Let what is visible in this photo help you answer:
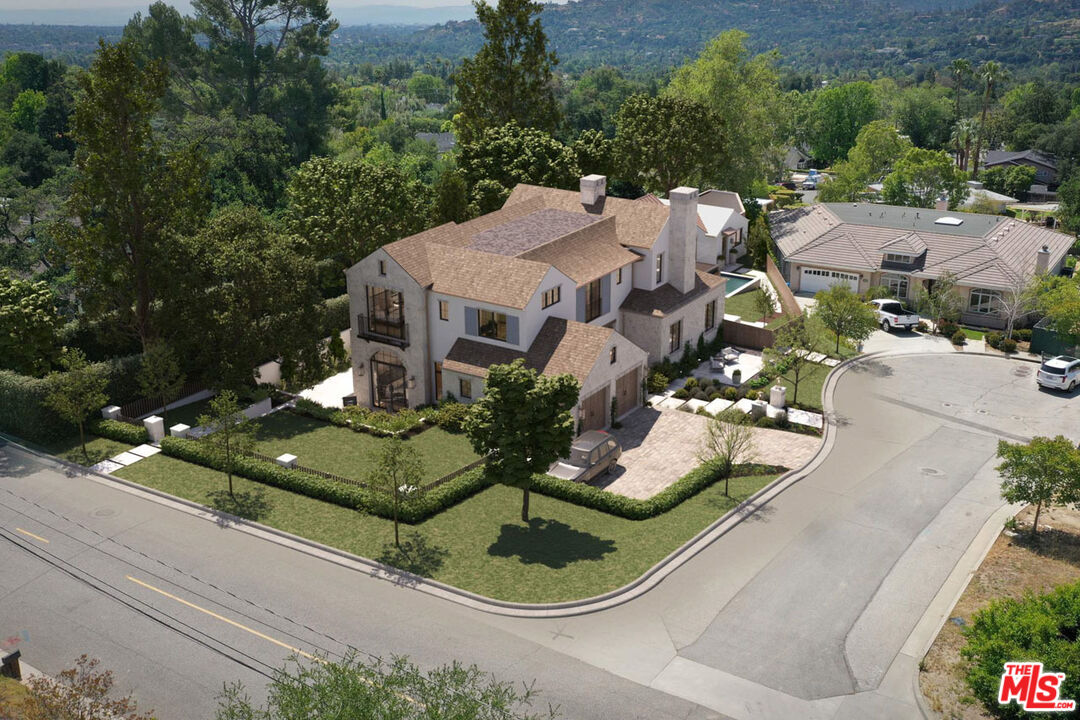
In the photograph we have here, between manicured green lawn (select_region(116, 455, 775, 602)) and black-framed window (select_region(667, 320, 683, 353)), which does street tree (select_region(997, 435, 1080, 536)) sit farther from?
black-framed window (select_region(667, 320, 683, 353))

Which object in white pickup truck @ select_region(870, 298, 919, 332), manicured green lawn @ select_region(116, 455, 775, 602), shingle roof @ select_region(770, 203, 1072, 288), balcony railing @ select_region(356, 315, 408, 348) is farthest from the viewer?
shingle roof @ select_region(770, 203, 1072, 288)

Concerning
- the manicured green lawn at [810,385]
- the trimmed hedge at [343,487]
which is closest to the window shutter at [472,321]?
the trimmed hedge at [343,487]

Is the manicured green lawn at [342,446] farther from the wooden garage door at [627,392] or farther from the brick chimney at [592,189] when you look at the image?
the brick chimney at [592,189]

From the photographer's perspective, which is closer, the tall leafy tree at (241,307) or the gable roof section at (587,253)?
the tall leafy tree at (241,307)

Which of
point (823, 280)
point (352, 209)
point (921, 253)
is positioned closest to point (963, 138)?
point (921, 253)

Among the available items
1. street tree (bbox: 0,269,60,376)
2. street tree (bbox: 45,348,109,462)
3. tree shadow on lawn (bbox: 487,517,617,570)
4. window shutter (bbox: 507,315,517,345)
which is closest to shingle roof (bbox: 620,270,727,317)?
window shutter (bbox: 507,315,517,345)
